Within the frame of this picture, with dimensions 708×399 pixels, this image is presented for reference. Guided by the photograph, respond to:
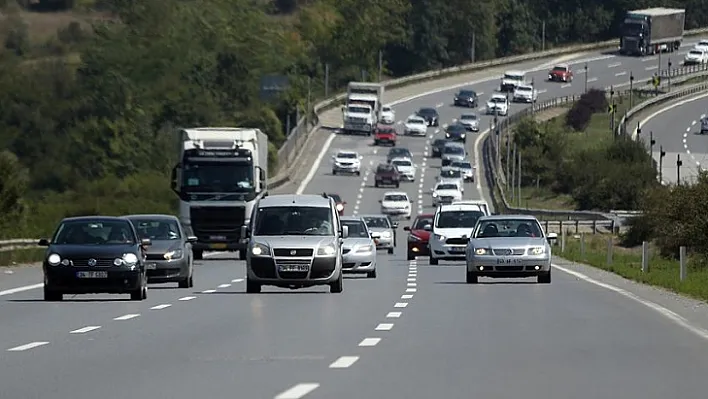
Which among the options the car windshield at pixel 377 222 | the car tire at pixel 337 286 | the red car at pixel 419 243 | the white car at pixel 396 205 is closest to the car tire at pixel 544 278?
the car tire at pixel 337 286

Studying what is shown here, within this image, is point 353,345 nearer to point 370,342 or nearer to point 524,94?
point 370,342

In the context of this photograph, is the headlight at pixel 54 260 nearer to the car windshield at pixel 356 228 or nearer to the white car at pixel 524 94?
the car windshield at pixel 356 228

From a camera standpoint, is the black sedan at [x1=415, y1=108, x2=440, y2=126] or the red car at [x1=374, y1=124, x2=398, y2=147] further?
the black sedan at [x1=415, y1=108, x2=440, y2=126]

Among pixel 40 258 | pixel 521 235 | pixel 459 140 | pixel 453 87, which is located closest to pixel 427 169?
pixel 459 140

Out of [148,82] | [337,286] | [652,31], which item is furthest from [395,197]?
[652,31]

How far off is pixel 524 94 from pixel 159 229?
4609 inches

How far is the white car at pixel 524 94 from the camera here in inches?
6053

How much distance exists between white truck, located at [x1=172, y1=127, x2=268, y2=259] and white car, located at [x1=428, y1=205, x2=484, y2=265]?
18.7ft

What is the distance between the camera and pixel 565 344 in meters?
21.6

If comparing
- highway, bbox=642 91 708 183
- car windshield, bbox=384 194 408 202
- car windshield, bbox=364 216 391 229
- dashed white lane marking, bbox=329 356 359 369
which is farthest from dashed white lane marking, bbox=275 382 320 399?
highway, bbox=642 91 708 183

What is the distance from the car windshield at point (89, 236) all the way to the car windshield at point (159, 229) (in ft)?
16.8

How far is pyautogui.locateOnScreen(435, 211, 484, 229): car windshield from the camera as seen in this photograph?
51.7m

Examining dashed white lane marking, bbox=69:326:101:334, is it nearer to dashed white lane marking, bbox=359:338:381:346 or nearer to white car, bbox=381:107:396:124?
dashed white lane marking, bbox=359:338:381:346

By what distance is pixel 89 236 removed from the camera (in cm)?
3266
